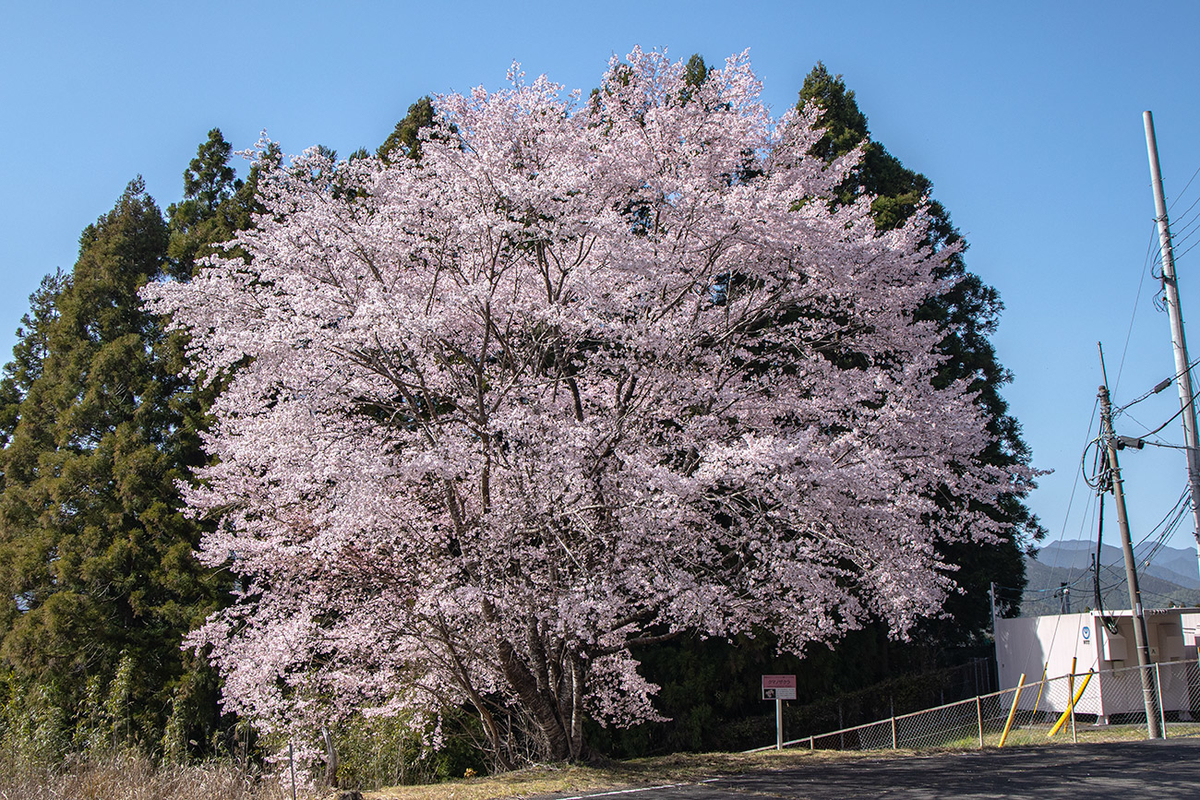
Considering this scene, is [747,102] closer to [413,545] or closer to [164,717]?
[413,545]

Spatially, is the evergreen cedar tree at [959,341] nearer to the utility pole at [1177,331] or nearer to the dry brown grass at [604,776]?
the utility pole at [1177,331]

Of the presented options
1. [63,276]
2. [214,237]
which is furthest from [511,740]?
[63,276]

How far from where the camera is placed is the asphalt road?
7.52 metres

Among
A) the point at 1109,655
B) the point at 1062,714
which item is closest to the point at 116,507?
the point at 1062,714

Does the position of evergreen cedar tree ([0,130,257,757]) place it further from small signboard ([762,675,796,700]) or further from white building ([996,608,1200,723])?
white building ([996,608,1200,723])

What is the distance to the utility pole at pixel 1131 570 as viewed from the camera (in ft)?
38.9

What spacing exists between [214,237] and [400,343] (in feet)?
42.1

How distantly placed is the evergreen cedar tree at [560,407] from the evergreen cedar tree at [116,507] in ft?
18.5

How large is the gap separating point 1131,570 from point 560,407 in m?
9.21

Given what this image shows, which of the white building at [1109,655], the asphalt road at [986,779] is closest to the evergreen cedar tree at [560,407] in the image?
the asphalt road at [986,779]

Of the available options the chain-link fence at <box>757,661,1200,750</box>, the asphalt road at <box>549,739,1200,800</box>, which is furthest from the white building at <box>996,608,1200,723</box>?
the asphalt road at <box>549,739,1200,800</box>

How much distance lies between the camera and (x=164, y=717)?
51.1ft

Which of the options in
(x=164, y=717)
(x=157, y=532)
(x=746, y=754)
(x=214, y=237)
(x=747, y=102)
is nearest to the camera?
(x=747, y=102)

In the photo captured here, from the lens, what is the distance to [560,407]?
10.1m
